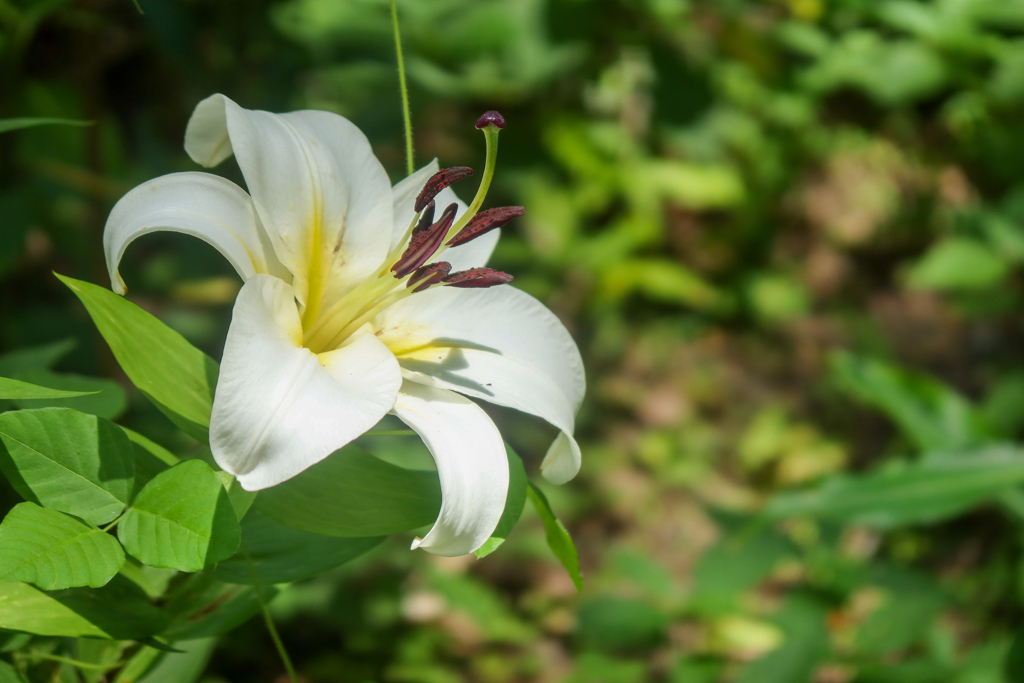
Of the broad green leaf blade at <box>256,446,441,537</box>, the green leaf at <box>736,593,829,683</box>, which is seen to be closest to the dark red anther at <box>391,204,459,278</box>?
the broad green leaf blade at <box>256,446,441,537</box>

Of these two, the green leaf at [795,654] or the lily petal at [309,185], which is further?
the green leaf at [795,654]

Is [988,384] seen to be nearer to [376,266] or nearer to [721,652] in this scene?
[721,652]

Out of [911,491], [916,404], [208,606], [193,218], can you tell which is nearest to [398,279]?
[193,218]

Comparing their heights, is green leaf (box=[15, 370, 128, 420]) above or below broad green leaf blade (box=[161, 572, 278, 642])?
above

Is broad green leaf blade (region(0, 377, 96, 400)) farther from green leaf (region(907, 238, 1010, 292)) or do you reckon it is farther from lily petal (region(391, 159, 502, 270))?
green leaf (region(907, 238, 1010, 292))

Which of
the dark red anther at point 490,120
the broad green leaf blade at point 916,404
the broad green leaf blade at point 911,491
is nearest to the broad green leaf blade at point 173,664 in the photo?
the dark red anther at point 490,120

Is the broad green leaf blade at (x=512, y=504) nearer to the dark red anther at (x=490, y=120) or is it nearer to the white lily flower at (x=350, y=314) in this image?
the white lily flower at (x=350, y=314)
